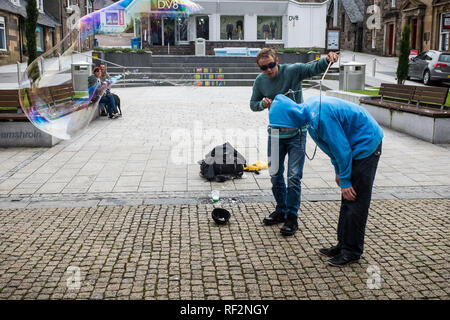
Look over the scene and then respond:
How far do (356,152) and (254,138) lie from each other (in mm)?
6907

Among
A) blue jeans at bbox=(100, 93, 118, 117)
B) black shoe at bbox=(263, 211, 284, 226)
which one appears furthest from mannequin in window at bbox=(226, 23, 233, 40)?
black shoe at bbox=(263, 211, 284, 226)

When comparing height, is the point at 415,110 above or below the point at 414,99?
below

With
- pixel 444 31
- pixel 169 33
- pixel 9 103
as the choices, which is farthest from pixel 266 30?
pixel 9 103

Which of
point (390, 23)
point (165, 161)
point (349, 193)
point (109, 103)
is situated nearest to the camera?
point (349, 193)

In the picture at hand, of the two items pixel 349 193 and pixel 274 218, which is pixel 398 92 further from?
pixel 349 193

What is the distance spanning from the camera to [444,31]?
115 ft

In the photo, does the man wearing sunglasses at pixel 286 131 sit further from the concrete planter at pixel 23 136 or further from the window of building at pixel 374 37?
the window of building at pixel 374 37

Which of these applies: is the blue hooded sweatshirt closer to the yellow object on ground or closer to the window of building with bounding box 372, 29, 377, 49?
the yellow object on ground

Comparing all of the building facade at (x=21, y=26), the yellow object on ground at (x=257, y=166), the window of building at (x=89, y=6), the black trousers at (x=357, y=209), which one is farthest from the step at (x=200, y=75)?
the window of building at (x=89, y=6)

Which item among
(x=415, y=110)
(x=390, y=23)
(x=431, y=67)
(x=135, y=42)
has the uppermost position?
(x=390, y=23)

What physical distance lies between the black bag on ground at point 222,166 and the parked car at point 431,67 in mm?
17814

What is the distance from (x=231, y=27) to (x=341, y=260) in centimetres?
3722

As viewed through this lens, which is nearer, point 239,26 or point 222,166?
point 222,166

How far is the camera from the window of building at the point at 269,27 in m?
40.1
